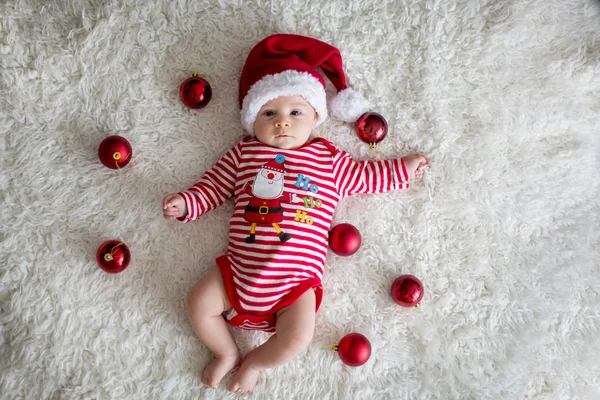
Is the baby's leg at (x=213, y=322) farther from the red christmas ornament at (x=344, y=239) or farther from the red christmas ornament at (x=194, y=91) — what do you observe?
the red christmas ornament at (x=194, y=91)

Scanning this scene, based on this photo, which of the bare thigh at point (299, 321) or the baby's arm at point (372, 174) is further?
the baby's arm at point (372, 174)

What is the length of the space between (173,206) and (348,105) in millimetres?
513

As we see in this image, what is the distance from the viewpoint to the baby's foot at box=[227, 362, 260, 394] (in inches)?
46.8

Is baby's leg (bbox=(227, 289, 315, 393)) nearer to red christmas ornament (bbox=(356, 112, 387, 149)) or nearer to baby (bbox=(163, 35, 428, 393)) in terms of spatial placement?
baby (bbox=(163, 35, 428, 393))

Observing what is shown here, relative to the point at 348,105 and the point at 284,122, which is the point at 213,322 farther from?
the point at 348,105

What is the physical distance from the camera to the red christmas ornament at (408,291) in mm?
1211

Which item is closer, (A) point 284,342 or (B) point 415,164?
(A) point 284,342

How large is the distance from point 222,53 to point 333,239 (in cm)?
59

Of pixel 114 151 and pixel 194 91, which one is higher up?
pixel 194 91

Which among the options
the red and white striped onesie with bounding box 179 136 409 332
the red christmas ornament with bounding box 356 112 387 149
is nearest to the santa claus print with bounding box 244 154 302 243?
the red and white striped onesie with bounding box 179 136 409 332

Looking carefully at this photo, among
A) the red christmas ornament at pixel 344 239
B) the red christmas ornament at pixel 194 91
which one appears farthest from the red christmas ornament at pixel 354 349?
the red christmas ornament at pixel 194 91

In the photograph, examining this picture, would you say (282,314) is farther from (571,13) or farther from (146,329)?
(571,13)

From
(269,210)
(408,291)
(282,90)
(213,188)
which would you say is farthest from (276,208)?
(408,291)

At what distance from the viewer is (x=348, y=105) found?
1261 millimetres
